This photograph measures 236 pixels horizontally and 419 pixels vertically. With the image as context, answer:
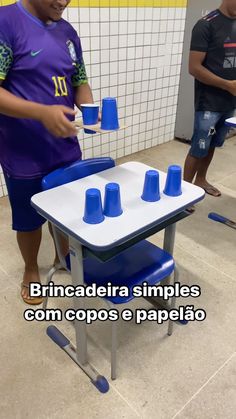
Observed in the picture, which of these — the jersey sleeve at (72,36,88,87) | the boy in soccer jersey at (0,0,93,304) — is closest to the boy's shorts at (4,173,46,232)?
the boy in soccer jersey at (0,0,93,304)

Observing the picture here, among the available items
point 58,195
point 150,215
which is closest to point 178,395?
point 150,215

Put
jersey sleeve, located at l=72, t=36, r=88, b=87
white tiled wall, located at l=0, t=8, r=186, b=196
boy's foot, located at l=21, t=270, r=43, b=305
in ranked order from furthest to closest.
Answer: white tiled wall, located at l=0, t=8, r=186, b=196 < boy's foot, located at l=21, t=270, r=43, b=305 < jersey sleeve, located at l=72, t=36, r=88, b=87

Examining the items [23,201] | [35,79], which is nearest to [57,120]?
[35,79]

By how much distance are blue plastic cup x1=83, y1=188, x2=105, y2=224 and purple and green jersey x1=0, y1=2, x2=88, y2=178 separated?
0.44 meters

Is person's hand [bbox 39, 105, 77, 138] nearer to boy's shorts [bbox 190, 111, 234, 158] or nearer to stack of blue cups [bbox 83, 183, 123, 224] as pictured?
stack of blue cups [bbox 83, 183, 123, 224]

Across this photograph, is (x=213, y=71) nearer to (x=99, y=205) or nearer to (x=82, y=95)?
(x=82, y=95)

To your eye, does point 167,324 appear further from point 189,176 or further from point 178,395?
point 189,176

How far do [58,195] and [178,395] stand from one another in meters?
0.91

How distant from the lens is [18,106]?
1172 mm

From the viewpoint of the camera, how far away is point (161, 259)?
140 cm

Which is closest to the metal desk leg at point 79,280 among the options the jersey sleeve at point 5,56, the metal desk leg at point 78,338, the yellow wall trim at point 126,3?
the metal desk leg at point 78,338

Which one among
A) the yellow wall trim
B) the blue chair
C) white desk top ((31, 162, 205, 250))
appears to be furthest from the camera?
the yellow wall trim

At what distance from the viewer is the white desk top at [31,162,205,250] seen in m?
1.07

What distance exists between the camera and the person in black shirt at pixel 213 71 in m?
2.17
